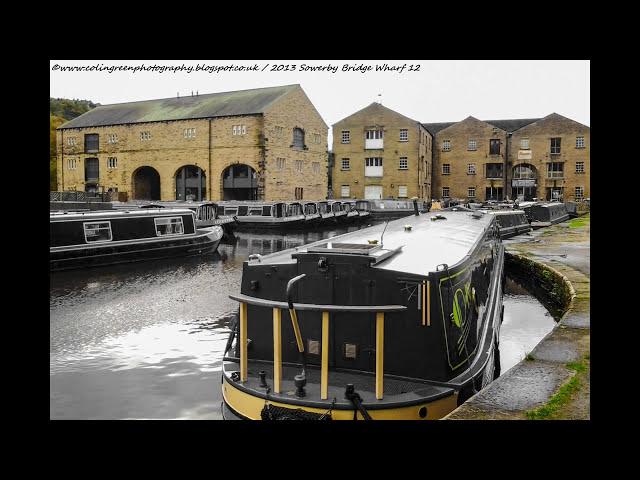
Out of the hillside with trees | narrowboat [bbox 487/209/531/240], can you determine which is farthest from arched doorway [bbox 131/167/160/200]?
narrowboat [bbox 487/209/531/240]

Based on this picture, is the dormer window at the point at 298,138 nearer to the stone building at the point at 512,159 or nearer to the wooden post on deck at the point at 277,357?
the stone building at the point at 512,159

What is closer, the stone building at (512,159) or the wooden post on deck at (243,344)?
the wooden post on deck at (243,344)

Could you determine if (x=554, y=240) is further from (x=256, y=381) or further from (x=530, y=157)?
(x=530, y=157)

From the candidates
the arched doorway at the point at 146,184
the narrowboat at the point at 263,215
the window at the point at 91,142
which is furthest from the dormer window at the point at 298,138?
the window at the point at 91,142

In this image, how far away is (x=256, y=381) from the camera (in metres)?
4.82

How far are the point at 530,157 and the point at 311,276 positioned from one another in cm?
3952

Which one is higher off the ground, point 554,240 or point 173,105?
point 173,105

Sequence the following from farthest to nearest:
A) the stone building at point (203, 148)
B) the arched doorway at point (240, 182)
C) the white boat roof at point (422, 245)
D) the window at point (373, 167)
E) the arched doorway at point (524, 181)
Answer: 1. the window at point (373, 167)
2. the arched doorway at point (524, 181)
3. the arched doorway at point (240, 182)
4. the stone building at point (203, 148)
5. the white boat roof at point (422, 245)

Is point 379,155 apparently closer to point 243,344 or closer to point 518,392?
point 243,344

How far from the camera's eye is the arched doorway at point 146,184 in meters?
37.5

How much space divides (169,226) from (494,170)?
100 feet

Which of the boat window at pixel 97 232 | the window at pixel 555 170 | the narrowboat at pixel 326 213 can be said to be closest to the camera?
→ the boat window at pixel 97 232

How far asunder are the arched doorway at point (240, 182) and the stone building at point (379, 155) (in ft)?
31.1
